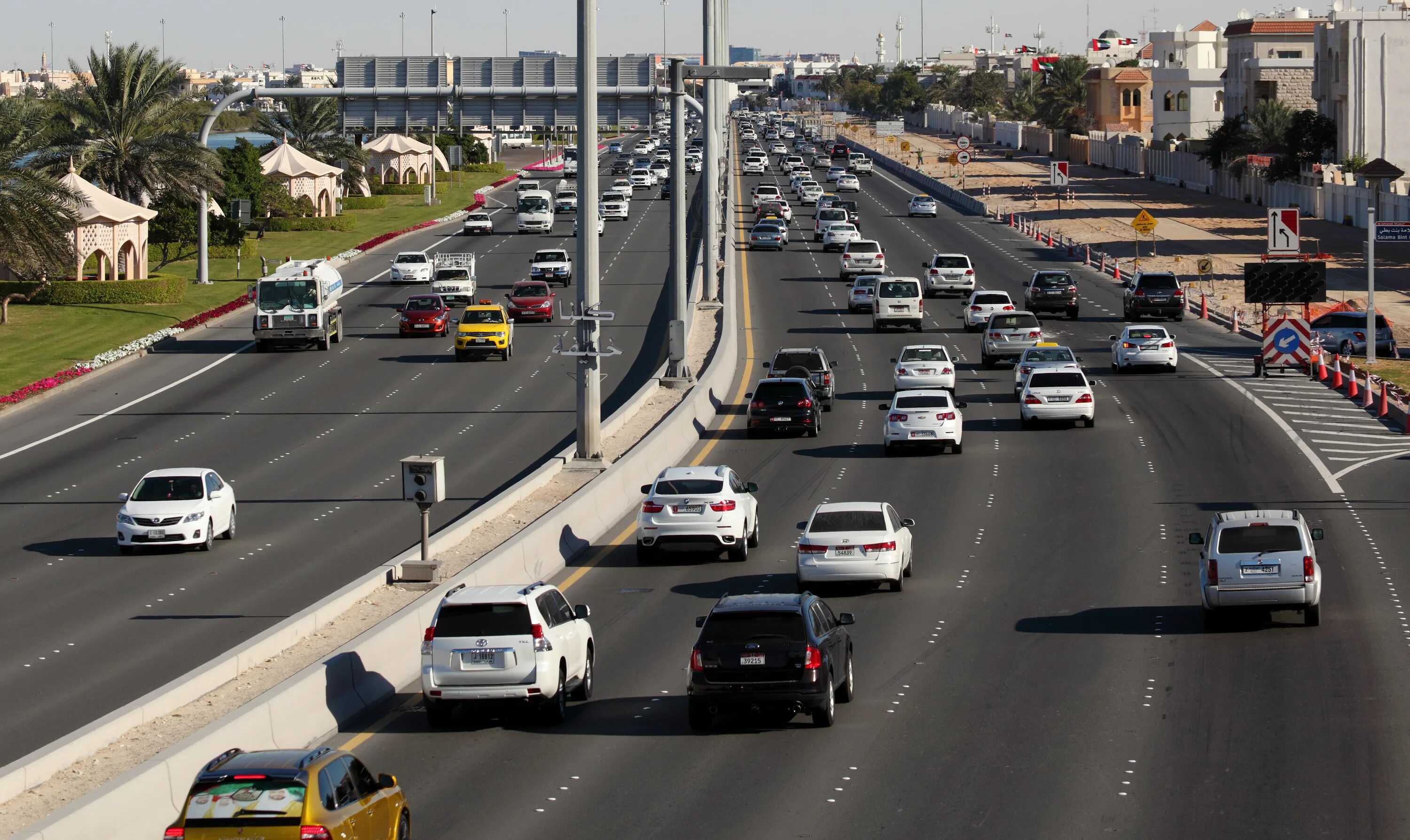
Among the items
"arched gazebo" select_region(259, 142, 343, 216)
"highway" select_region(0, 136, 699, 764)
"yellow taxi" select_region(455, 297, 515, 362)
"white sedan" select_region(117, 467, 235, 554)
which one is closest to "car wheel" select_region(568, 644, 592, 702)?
"highway" select_region(0, 136, 699, 764)

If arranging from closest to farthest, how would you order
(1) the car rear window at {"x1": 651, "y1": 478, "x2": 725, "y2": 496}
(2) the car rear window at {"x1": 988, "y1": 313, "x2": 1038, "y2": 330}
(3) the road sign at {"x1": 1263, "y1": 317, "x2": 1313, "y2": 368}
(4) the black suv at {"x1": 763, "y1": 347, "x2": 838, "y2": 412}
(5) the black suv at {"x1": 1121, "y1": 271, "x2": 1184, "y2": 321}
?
(1) the car rear window at {"x1": 651, "y1": 478, "x2": 725, "y2": 496}
(4) the black suv at {"x1": 763, "y1": 347, "x2": 838, "y2": 412}
(3) the road sign at {"x1": 1263, "y1": 317, "x2": 1313, "y2": 368}
(2) the car rear window at {"x1": 988, "y1": 313, "x2": 1038, "y2": 330}
(5) the black suv at {"x1": 1121, "y1": 271, "x2": 1184, "y2": 321}

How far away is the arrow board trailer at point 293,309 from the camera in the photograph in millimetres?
59188

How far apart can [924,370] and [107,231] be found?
37.8m

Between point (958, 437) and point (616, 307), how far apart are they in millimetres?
32437

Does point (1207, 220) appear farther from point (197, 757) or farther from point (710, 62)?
point (197, 757)

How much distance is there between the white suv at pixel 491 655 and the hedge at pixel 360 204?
10190 cm

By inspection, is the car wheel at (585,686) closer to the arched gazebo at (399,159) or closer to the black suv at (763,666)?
the black suv at (763,666)

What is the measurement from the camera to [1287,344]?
4916 cm

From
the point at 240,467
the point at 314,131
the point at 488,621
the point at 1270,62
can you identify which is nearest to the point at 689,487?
the point at 488,621

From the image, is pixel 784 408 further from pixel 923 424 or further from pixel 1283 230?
pixel 1283 230

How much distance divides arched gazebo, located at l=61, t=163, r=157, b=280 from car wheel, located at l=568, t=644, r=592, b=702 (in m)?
52.4

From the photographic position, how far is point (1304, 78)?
479ft

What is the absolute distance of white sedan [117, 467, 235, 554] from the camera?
3159 centimetres

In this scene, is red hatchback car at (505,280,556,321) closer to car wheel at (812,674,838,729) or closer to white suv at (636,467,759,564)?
white suv at (636,467,759,564)
